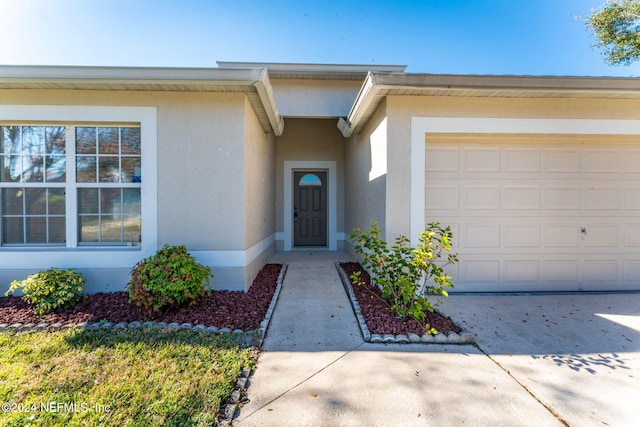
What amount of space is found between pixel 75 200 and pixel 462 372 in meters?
5.45

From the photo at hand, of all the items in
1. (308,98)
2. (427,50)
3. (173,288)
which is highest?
(427,50)

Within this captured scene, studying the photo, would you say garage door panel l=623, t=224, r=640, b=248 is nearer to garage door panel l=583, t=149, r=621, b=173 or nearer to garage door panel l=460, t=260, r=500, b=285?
garage door panel l=583, t=149, r=621, b=173

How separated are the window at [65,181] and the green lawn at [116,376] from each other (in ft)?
5.72

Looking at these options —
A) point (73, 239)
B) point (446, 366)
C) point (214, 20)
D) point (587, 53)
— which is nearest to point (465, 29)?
point (587, 53)

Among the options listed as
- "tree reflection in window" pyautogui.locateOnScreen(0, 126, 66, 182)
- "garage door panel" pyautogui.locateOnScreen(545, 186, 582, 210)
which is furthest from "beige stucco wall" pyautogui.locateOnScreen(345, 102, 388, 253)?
"tree reflection in window" pyautogui.locateOnScreen(0, 126, 66, 182)

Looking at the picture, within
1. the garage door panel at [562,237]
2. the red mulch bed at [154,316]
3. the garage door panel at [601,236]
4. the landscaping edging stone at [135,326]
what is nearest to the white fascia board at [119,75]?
the red mulch bed at [154,316]

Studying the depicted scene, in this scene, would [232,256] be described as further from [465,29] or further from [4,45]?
[465,29]

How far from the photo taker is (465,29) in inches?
324

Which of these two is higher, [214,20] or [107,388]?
[214,20]

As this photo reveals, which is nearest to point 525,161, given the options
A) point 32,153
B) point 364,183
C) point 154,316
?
point 364,183

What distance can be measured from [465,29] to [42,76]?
979cm

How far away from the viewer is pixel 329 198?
809cm

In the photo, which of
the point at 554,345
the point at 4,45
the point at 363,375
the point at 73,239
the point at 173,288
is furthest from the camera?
the point at 4,45

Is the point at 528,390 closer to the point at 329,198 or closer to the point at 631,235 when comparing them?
the point at 631,235
